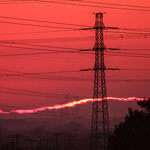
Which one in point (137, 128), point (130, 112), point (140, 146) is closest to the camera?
point (140, 146)

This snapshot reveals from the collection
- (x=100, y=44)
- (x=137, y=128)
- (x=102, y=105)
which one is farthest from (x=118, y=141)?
(x=100, y=44)

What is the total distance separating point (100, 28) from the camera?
76.1m

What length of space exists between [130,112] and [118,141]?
19.9 feet

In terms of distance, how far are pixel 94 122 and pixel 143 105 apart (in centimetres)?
1577

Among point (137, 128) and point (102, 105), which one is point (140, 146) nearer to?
point (137, 128)

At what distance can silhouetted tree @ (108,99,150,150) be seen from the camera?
54812mm

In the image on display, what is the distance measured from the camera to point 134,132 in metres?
56.0

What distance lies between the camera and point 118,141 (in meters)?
59.9

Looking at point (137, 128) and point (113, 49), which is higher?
point (113, 49)

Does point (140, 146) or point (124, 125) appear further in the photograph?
point (124, 125)

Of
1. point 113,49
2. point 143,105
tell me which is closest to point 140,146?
point 143,105

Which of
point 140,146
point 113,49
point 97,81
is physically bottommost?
point 140,146

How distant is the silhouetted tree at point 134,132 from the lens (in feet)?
180

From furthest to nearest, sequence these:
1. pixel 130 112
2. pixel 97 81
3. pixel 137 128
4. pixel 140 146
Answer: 1. pixel 97 81
2. pixel 130 112
3. pixel 137 128
4. pixel 140 146
